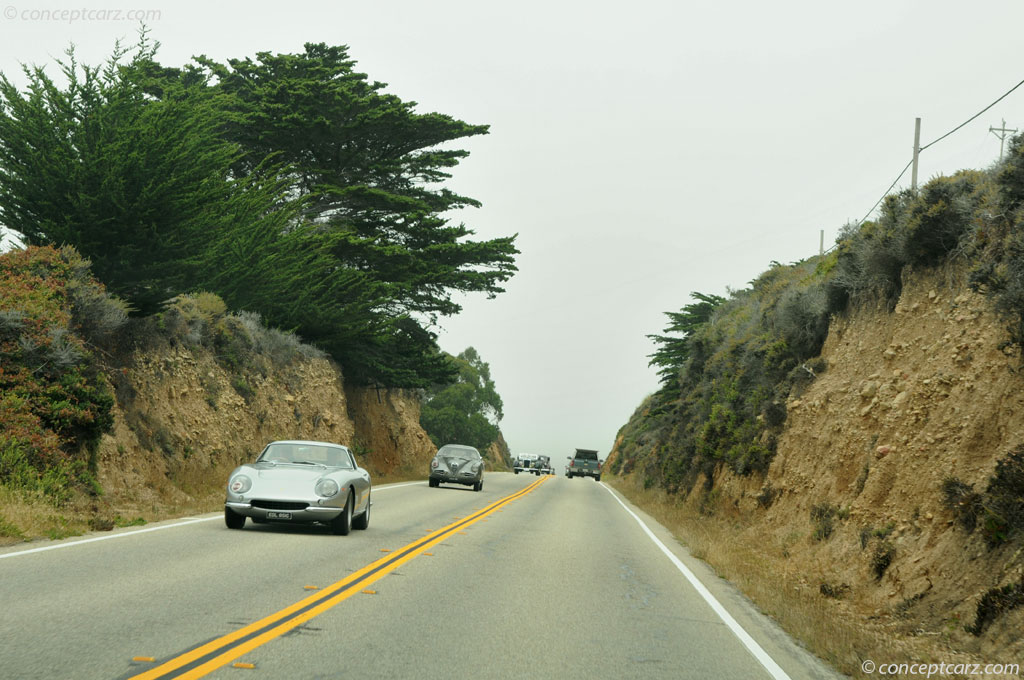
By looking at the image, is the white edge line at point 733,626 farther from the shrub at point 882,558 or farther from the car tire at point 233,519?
the car tire at point 233,519

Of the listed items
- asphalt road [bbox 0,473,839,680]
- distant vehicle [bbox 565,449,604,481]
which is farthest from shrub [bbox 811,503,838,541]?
distant vehicle [bbox 565,449,604,481]

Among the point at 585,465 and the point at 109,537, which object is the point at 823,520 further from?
the point at 585,465

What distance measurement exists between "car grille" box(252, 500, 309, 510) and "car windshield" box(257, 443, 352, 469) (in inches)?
64.5

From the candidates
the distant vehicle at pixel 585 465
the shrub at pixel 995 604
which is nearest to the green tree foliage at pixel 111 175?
the shrub at pixel 995 604

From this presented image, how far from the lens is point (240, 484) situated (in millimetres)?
13141

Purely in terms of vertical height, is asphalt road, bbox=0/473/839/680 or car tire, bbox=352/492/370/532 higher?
car tire, bbox=352/492/370/532

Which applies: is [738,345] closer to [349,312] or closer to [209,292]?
[349,312]

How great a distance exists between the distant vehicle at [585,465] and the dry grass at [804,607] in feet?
141

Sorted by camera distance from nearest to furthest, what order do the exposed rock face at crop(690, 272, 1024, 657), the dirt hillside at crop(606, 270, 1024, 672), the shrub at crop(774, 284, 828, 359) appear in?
the dirt hillside at crop(606, 270, 1024, 672) → the exposed rock face at crop(690, 272, 1024, 657) → the shrub at crop(774, 284, 828, 359)

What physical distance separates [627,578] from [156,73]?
119ft

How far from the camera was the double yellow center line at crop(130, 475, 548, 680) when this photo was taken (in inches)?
224

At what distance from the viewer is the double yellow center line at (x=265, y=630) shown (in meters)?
5.70

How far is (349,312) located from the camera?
3266cm

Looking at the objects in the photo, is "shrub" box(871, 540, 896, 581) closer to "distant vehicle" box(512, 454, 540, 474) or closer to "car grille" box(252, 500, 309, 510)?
"car grille" box(252, 500, 309, 510)
